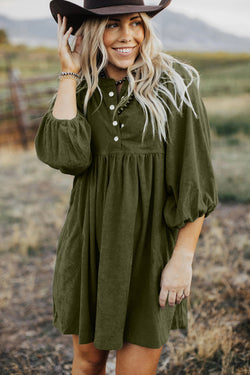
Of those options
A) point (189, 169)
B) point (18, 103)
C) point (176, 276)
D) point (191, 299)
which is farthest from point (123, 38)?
point (18, 103)

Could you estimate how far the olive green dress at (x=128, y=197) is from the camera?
151cm

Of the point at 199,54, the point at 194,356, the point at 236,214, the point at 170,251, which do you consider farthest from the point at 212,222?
the point at 199,54

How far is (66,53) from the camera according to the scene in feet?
5.22

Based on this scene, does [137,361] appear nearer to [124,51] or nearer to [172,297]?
[172,297]

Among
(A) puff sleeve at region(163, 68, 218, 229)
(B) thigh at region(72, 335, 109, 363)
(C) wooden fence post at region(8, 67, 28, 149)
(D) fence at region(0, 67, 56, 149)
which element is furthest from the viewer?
(D) fence at region(0, 67, 56, 149)

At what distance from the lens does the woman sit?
1.51m

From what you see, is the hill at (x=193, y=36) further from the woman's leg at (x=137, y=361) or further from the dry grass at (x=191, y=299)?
the woman's leg at (x=137, y=361)

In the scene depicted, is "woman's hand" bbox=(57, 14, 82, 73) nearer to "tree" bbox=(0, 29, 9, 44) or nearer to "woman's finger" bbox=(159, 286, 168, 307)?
"woman's finger" bbox=(159, 286, 168, 307)

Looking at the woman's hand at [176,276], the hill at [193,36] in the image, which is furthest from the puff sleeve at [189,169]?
the hill at [193,36]

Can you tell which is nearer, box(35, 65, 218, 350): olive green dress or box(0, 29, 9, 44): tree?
box(35, 65, 218, 350): olive green dress

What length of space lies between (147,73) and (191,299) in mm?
2120

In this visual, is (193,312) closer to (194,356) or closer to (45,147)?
(194,356)

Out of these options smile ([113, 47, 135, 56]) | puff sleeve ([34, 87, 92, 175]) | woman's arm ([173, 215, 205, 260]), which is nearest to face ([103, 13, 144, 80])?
smile ([113, 47, 135, 56])

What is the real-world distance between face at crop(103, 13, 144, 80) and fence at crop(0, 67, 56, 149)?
30.7ft
